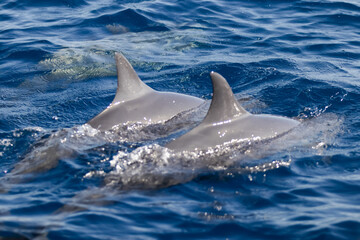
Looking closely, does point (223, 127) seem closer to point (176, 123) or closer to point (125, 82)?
point (176, 123)

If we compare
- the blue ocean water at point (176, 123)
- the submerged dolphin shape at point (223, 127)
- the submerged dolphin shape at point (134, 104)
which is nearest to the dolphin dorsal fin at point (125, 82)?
the submerged dolphin shape at point (134, 104)

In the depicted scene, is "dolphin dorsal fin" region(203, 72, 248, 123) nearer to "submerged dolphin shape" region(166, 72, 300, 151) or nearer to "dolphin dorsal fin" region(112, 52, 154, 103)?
"submerged dolphin shape" region(166, 72, 300, 151)

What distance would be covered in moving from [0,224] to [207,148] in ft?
10.5

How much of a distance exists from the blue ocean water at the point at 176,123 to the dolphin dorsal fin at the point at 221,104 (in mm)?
660

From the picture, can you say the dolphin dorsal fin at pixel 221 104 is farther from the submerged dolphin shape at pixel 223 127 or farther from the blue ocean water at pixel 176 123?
the blue ocean water at pixel 176 123

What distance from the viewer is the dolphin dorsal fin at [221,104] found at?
850 cm

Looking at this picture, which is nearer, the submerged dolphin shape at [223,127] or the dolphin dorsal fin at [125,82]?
the submerged dolphin shape at [223,127]

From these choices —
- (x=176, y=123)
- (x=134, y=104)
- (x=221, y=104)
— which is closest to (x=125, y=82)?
(x=134, y=104)

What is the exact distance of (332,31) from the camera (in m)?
16.2

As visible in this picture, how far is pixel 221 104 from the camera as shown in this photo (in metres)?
8.58

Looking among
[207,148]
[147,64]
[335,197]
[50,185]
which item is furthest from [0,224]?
[147,64]

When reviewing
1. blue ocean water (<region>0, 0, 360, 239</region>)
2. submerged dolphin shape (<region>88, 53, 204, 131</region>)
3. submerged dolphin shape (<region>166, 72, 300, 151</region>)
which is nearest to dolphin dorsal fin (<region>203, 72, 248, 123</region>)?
submerged dolphin shape (<region>166, 72, 300, 151</region>)

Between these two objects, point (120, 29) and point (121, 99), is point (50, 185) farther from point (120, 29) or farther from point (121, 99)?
point (120, 29)

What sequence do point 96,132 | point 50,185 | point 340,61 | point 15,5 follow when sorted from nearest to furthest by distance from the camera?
point 50,185, point 96,132, point 340,61, point 15,5
